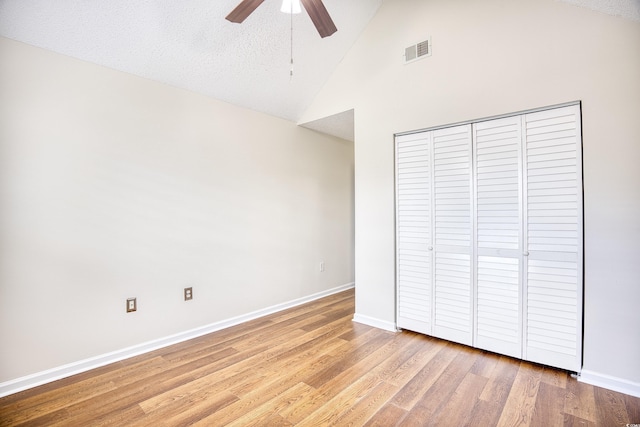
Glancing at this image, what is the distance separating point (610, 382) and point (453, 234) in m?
1.38

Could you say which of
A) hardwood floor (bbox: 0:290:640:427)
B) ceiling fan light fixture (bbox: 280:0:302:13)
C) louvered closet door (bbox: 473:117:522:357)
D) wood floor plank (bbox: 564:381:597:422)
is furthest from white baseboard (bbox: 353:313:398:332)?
ceiling fan light fixture (bbox: 280:0:302:13)

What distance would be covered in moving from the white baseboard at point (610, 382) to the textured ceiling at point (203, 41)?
3.52m

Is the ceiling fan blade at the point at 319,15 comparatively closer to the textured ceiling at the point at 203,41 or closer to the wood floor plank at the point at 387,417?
the textured ceiling at the point at 203,41

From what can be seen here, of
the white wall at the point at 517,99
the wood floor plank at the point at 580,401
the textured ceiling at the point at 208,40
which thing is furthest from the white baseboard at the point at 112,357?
the wood floor plank at the point at 580,401

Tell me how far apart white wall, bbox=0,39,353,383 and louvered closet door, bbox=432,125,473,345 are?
182cm

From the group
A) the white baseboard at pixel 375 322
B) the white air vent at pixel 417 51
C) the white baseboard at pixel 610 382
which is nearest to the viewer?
the white baseboard at pixel 610 382

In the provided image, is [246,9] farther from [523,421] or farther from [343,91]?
[523,421]

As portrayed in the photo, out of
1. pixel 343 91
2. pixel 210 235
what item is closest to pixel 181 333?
pixel 210 235

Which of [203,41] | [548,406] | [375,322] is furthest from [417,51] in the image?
[548,406]

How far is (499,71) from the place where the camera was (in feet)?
8.17

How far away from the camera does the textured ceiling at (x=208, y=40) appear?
2076 millimetres

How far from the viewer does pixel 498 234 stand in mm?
2525

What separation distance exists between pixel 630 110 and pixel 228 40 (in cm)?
300

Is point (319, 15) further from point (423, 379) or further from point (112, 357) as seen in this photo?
point (112, 357)
